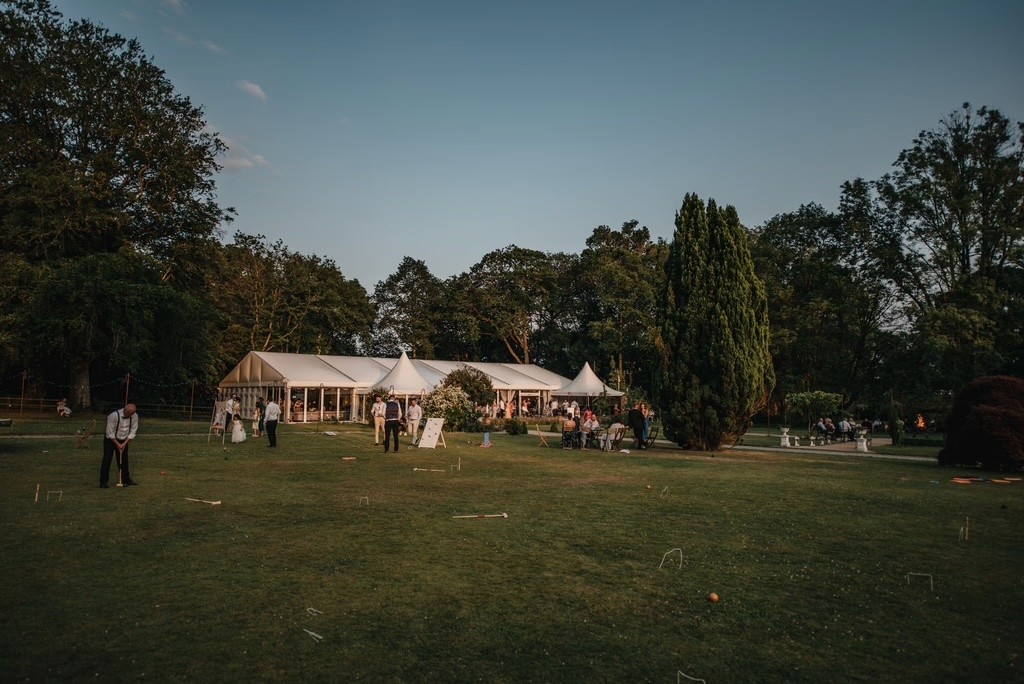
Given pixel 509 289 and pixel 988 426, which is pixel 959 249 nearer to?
pixel 988 426

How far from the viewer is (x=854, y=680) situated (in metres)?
4.43

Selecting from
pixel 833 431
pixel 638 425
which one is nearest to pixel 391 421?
pixel 638 425

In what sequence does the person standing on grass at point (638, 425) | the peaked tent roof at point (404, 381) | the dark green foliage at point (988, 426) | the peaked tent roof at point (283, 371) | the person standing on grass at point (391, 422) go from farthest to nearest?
the peaked tent roof at point (283, 371)
the peaked tent roof at point (404, 381)
the person standing on grass at point (638, 425)
the person standing on grass at point (391, 422)
the dark green foliage at point (988, 426)

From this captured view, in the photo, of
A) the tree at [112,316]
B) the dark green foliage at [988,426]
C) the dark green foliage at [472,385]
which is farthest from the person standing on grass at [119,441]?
the tree at [112,316]

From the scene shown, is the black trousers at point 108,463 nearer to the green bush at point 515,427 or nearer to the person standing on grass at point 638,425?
the person standing on grass at point 638,425

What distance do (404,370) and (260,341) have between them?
21.3 meters

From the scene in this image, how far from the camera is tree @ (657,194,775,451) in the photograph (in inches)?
890

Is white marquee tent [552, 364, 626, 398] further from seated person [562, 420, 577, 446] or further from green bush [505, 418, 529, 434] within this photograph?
seated person [562, 420, 577, 446]

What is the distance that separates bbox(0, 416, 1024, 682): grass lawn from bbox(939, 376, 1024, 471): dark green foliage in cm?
515

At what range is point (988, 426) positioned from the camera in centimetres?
1744

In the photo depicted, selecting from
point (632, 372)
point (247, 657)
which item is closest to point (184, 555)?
point (247, 657)

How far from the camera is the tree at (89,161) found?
34219 mm

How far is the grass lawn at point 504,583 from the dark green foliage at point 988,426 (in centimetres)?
515

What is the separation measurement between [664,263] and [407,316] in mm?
34812
